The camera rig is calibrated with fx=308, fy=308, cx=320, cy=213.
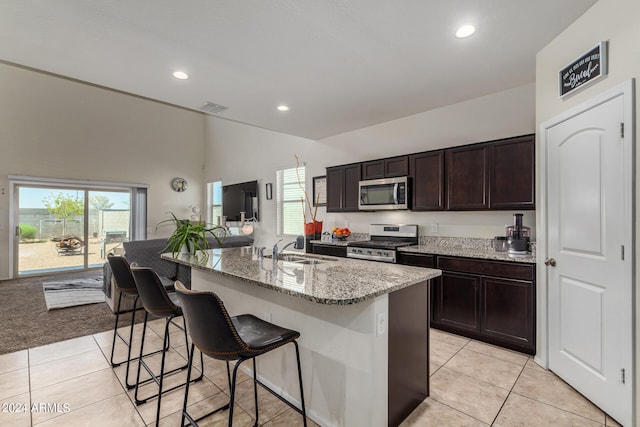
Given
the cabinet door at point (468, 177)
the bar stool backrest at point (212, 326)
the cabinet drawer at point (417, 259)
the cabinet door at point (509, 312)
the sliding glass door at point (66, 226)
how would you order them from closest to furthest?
the bar stool backrest at point (212, 326) → the cabinet door at point (509, 312) → the cabinet door at point (468, 177) → the cabinet drawer at point (417, 259) → the sliding glass door at point (66, 226)

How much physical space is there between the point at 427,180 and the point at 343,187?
138cm

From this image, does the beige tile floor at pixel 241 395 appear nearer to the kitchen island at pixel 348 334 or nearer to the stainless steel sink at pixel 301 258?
the kitchen island at pixel 348 334

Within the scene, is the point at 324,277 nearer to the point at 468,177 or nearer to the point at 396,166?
the point at 468,177

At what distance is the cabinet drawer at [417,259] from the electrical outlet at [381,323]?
1.87 m

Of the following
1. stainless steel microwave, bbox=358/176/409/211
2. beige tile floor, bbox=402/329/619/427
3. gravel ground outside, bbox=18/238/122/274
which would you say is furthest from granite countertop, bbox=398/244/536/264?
gravel ground outside, bbox=18/238/122/274

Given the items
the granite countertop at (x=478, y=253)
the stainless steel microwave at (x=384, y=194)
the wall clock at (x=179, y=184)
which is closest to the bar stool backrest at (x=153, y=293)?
the granite countertop at (x=478, y=253)

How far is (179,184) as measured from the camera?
342 inches

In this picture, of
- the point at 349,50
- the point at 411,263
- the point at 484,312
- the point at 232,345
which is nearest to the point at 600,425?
the point at 484,312

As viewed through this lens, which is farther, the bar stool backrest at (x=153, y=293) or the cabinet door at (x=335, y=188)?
the cabinet door at (x=335, y=188)

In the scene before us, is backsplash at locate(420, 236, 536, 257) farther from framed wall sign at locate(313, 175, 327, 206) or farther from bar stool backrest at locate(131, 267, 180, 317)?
bar stool backrest at locate(131, 267, 180, 317)

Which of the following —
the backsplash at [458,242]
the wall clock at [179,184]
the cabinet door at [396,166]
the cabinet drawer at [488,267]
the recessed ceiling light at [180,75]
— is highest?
the recessed ceiling light at [180,75]

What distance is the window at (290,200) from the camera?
236 inches

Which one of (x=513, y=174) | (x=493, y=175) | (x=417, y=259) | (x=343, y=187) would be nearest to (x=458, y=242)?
(x=417, y=259)

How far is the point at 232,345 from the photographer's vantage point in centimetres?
140
